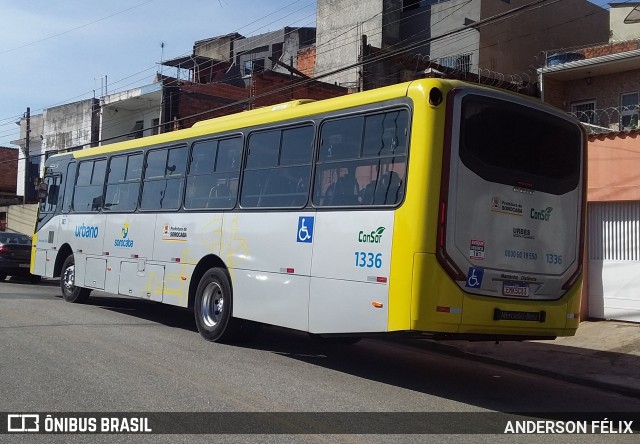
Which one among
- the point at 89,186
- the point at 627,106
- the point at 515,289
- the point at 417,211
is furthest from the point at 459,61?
the point at 417,211

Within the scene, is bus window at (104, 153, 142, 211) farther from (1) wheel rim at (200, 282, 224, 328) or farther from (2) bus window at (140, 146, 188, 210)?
(1) wheel rim at (200, 282, 224, 328)

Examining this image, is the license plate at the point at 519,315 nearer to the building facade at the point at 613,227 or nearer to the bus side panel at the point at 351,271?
the bus side panel at the point at 351,271

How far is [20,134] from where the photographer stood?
43.7 m

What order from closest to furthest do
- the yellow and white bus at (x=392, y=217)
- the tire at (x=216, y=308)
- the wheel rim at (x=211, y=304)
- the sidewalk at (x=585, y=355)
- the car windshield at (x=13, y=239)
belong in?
the yellow and white bus at (x=392, y=217), the sidewalk at (x=585, y=355), the tire at (x=216, y=308), the wheel rim at (x=211, y=304), the car windshield at (x=13, y=239)

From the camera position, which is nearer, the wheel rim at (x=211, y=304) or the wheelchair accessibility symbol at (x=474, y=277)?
the wheelchair accessibility symbol at (x=474, y=277)

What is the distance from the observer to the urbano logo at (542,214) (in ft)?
26.7

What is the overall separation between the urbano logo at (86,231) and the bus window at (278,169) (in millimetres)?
5468

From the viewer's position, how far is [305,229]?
8945 millimetres

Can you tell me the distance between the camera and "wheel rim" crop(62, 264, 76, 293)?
604 inches

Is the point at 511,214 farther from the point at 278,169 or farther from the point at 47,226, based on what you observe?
the point at 47,226

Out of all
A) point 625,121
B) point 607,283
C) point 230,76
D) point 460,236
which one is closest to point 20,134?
point 230,76

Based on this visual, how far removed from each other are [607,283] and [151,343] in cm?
902

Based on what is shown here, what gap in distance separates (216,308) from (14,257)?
13.0 m

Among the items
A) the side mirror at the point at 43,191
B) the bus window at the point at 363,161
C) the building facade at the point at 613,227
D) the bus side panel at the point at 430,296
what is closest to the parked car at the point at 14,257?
the side mirror at the point at 43,191
